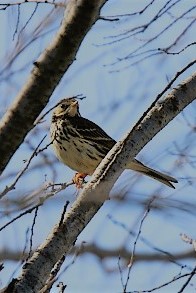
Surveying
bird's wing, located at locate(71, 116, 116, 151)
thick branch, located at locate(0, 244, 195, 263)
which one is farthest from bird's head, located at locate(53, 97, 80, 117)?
thick branch, located at locate(0, 244, 195, 263)

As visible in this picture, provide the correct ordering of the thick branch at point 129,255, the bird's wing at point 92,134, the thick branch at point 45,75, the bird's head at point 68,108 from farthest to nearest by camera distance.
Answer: the bird's head at point 68,108 → the bird's wing at point 92,134 → the thick branch at point 129,255 → the thick branch at point 45,75

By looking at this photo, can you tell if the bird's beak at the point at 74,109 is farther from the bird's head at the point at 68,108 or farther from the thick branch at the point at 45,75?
the thick branch at the point at 45,75

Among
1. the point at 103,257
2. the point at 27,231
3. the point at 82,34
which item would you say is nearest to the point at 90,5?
the point at 82,34

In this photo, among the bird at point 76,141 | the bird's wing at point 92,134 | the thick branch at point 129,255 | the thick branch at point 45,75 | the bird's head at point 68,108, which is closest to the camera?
the thick branch at point 45,75

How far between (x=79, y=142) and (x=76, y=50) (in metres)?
5.17

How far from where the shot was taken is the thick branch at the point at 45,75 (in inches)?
79.6

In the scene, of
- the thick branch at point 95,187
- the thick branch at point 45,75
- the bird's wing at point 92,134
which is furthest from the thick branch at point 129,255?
the bird's wing at point 92,134

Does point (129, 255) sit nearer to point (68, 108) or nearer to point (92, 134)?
point (92, 134)

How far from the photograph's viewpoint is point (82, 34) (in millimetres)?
2082

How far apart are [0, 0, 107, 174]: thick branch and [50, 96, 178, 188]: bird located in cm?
455

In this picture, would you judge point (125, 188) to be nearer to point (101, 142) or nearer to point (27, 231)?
point (27, 231)

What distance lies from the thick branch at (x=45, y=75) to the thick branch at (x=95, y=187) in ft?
1.52

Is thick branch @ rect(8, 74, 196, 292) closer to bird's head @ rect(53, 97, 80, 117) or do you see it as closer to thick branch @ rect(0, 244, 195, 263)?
thick branch @ rect(0, 244, 195, 263)

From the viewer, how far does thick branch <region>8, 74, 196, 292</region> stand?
2.64 metres
